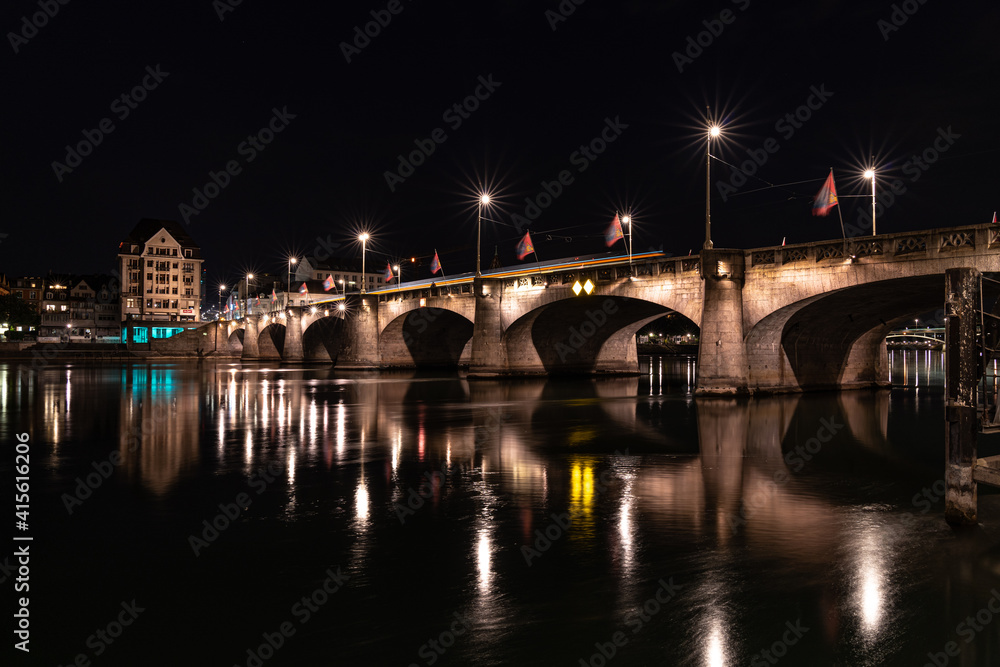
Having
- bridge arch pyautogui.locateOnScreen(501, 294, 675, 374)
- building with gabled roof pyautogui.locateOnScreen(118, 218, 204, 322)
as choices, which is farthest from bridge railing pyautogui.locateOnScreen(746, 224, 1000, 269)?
building with gabled roof pyautogui.locateOnScreen(118, 218, 204, 322)

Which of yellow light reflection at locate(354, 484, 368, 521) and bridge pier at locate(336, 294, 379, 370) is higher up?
bridge pier at locate(336, 294, 379, 370)

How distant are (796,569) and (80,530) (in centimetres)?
1034

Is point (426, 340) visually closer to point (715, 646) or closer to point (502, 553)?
point (502, 553)

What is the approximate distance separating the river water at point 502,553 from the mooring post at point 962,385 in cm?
72

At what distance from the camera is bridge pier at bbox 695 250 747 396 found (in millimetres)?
33500

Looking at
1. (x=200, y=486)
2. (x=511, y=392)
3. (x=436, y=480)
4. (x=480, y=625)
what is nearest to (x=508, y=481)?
(x=436, y=480)

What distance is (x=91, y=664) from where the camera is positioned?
250 inches

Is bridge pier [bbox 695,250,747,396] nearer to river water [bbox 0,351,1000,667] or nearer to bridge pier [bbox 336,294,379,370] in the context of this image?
river water [bbox 0,351,1000,667]

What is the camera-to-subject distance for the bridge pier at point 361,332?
66.6 meters

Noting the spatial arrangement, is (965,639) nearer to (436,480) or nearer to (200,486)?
(436,480)

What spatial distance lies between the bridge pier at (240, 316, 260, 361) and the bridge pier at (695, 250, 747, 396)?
3317 inches

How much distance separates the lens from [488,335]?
165ft

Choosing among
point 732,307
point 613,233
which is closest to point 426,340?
point 613,233

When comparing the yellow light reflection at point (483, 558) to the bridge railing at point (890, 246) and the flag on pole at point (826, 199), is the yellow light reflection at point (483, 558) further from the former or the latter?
the flag on pole at point (826, 199)
